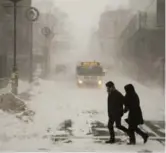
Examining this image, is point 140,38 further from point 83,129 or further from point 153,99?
point 83,129

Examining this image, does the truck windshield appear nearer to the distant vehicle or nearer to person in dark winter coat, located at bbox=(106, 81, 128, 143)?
the distant vehicle

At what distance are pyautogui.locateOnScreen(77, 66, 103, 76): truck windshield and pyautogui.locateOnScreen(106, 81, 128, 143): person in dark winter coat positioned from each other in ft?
1.05

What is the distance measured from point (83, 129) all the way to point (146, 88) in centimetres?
96

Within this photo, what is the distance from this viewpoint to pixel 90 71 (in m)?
5.05

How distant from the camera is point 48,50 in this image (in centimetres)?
511

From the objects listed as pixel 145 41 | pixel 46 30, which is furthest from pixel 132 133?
pixel 46 30

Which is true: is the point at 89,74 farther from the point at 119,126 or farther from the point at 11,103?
the point at 11,103

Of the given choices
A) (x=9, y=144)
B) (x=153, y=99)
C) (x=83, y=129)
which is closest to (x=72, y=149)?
(x=83, y=129)

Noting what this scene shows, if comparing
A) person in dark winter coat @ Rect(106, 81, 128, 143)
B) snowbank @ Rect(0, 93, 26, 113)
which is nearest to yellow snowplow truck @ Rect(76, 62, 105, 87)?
person in dark winter coat @ Rect(106, 81, 128, 143)

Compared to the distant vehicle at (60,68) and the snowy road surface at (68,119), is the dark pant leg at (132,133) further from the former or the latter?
the distant vehicle at (60,68)

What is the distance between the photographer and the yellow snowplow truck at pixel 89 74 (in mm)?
5012

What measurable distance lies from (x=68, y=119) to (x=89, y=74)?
0.66 meters

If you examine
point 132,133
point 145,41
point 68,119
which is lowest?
point 132,133

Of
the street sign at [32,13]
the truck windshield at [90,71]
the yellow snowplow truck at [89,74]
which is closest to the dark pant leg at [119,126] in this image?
the yellow snowplow truck at [89,74]
